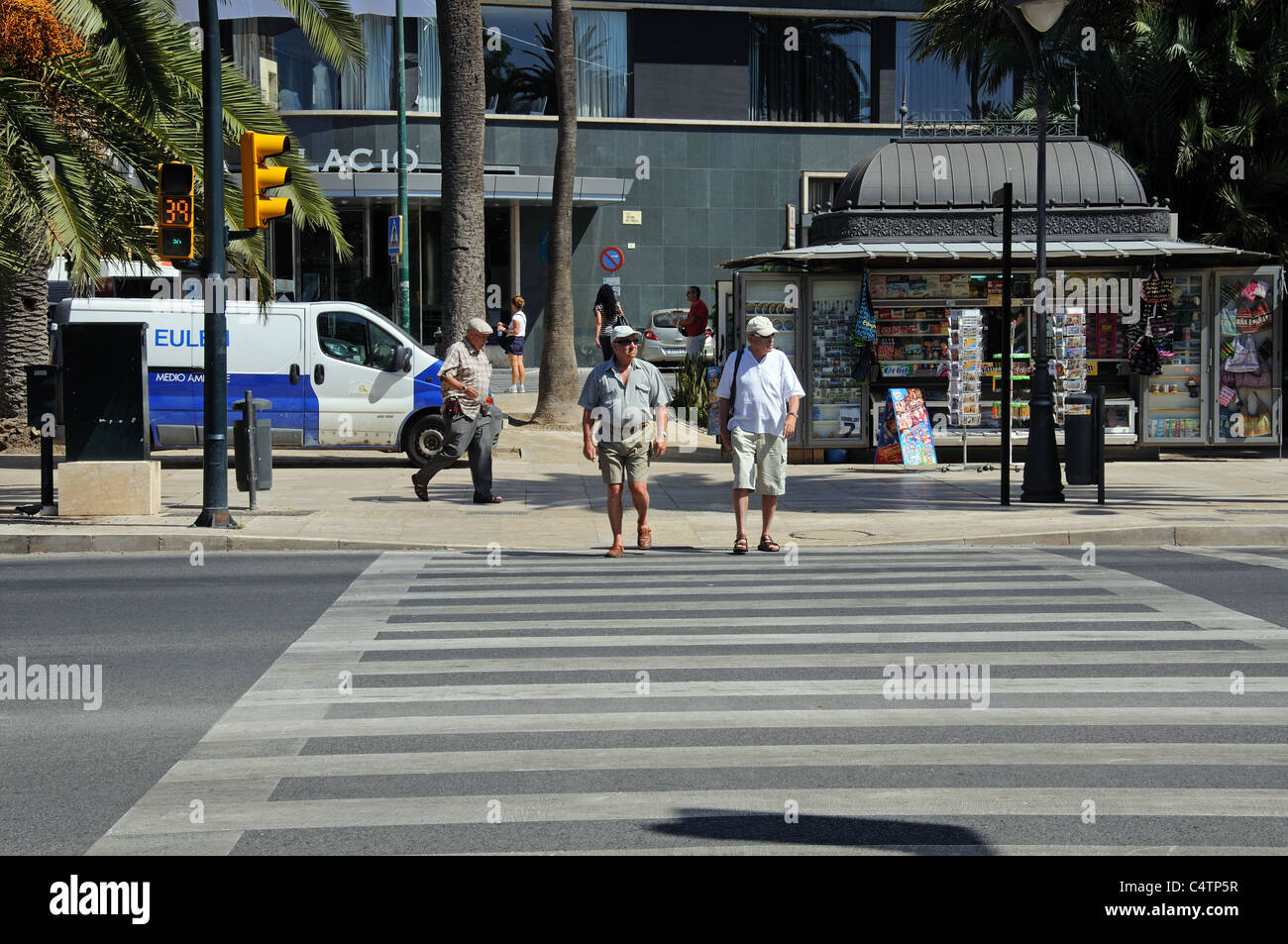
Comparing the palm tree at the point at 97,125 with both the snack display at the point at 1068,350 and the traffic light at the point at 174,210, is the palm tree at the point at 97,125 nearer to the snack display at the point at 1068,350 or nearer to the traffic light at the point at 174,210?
the traffic light at the point at 174,210

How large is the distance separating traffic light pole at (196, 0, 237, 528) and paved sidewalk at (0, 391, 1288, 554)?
1.11 feet

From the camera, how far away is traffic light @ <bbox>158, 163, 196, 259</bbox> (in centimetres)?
1364

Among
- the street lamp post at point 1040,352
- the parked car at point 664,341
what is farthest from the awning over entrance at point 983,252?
the parked car at point 664,341

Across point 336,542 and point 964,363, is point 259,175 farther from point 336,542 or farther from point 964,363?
point 964,363

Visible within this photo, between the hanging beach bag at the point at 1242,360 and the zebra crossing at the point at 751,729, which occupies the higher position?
the hanging beach bag at the point at 1242,360

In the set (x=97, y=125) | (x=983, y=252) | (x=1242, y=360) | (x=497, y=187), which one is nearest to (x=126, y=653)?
(x=97, y=125)

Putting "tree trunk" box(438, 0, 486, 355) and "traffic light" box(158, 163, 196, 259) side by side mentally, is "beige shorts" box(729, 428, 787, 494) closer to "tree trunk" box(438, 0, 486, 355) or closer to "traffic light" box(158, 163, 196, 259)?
"traffic light" box(158, 163, 196, 259)

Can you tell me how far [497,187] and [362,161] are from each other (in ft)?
11.8

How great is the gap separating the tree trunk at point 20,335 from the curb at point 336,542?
7219mm

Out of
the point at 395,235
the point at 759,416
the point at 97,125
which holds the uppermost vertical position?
the point at 395,235

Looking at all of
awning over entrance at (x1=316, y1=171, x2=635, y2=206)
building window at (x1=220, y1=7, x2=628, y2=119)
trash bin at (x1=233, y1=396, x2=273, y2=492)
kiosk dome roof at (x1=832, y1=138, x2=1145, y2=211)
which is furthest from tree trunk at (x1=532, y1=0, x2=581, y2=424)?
building window at (x1=220, y1=7, x2=628, y2=119)

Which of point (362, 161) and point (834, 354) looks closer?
point (834, 354)

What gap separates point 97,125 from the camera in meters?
15.7

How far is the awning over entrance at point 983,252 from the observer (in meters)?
19.8
